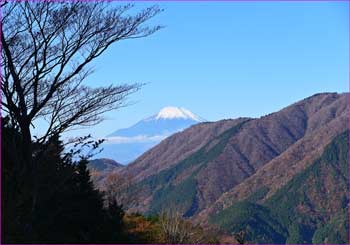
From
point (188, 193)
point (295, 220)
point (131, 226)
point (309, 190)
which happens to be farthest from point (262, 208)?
point (131, 226)

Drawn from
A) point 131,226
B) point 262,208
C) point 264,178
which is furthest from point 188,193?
point 131,226

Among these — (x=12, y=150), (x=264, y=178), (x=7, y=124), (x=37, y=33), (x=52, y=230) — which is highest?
(x=264, y=178)

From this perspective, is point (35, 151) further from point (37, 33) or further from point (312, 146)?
point (312, 146)

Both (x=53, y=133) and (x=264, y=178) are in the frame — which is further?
(x=264, y=178)

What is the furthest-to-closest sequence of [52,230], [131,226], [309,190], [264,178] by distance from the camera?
[264,178], [309,190], [131,226], [52,230]

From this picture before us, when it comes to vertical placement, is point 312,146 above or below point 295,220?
above

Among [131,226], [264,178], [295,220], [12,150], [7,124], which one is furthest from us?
[264,178]

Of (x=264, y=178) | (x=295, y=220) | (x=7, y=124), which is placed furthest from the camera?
(x=264, y=178)

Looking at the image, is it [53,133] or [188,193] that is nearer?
[53,133]

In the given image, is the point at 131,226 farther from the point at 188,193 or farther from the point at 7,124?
the point at 188,193
